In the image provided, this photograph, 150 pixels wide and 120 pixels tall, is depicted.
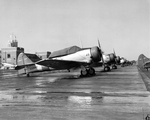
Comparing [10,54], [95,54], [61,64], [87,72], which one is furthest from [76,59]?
[10,54]

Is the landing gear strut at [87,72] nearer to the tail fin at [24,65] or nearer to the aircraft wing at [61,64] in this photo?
the aircraft wing at [61,64]

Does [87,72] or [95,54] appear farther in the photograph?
[87,72]

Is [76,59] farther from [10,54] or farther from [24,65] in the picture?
[10,54]

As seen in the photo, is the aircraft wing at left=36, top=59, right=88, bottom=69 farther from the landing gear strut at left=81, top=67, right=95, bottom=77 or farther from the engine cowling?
the engine cowling

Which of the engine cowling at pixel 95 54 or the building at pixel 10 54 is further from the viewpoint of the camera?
the building at pixel 10 54

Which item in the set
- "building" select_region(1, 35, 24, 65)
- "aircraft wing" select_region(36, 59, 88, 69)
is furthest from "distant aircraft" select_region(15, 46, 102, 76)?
"building" select_region(1, 35, 24, 65)

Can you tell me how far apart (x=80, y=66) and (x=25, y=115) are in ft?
37.4

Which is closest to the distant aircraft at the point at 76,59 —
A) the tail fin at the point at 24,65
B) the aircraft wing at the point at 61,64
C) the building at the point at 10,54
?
the aircraft wing at the point at 61,64

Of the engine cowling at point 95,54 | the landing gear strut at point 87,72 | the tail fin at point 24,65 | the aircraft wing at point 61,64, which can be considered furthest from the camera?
the tail fin at point 24,65

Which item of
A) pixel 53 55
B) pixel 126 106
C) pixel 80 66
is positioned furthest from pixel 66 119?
pixel 53 55

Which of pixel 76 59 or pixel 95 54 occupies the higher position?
pixel 95 54

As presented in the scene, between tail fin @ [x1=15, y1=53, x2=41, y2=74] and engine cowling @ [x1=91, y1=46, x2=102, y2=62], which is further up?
engine cowling @ [x1=91, y1=46, x2=102, y2=62]

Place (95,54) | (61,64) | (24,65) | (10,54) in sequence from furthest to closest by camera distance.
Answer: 1. (10,54)
2. (24,65)
3. (95,54)
4. (61,64)

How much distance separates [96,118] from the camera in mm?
3604
